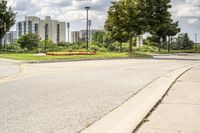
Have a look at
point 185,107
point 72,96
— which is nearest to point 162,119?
point 185,107

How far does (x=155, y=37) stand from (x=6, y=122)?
7110 cm

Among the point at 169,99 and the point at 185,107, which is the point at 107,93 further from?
the point at 185,107

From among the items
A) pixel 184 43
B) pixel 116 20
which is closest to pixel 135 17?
pixel 116 20

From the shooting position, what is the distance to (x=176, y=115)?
31.0 feet

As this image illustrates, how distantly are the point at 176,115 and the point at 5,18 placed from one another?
182ft

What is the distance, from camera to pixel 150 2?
57.0 metres

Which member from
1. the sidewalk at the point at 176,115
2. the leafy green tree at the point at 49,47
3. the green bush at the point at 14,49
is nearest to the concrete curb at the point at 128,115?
the sidewalk at the point at 176,115

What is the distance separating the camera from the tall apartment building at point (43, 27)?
5743 inches

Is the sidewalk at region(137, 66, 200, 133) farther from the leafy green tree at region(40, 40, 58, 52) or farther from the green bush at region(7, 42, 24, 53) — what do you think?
the leafy green tree at region(40, 40, 58, 52)

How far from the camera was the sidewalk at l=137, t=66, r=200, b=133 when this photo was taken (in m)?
7.98

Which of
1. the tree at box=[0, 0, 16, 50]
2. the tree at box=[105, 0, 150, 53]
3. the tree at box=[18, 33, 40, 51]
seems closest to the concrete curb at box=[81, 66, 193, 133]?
the tree at box=[105, 0, 150, 53]

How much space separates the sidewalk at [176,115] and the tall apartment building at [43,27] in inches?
5176

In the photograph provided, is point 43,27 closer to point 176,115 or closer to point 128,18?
point 128,18

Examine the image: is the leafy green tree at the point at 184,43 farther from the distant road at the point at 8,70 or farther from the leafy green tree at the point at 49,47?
the distant road at the point at 8,70
